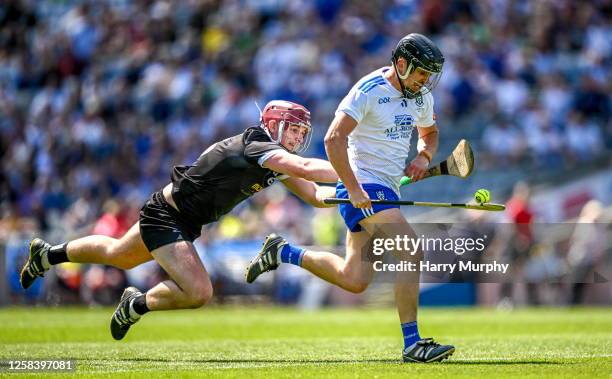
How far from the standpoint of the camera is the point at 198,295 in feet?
31.3

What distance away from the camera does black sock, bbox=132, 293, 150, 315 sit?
969 cm

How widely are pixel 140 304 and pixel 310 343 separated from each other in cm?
252

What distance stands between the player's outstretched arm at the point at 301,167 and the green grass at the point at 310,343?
1.56 metres

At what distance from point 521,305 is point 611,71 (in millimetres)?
5001

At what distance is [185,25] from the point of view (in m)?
26.7

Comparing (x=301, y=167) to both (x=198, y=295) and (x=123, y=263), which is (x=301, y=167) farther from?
(x=123, y=263)

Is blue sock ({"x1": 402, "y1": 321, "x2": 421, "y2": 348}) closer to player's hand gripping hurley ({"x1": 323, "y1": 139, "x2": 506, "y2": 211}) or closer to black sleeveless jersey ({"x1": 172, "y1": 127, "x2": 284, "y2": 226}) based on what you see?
player's hand gripping hurley ({"x1": 323, "y1": 139, "x2": 506, "y2": 211})

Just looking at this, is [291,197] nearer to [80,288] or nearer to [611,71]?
[80,288]

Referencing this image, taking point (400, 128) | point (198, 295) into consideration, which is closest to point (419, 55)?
point (400, 128)

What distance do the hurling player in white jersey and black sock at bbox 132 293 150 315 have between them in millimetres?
1440

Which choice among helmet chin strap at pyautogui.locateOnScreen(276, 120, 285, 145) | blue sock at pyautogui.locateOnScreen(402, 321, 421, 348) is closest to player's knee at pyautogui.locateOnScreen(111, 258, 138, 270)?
helmet chin strap at pyautogui.locateOnScreen(276, 120, 285, 145)

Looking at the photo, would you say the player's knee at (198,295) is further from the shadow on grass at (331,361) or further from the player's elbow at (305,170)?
the player's elbow at (305,170)

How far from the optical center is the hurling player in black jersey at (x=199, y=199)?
31.3 ft

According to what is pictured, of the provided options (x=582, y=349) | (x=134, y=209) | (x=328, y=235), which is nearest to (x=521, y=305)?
(x=328, y=235)
